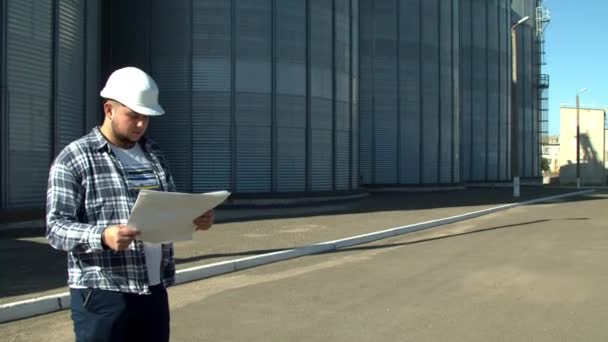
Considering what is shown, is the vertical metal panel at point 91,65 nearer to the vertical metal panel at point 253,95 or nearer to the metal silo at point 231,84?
the metal silo at point 231,84

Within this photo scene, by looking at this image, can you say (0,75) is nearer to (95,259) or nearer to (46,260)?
(46,260)

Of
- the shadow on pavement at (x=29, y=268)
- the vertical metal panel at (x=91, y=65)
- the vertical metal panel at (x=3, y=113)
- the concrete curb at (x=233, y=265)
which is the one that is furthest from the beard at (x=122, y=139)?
the vertical metal panel at (x=91, y=65)

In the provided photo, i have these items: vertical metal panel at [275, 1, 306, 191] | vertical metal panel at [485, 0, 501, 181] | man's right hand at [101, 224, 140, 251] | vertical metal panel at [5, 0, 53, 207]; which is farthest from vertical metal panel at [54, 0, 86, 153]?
vertical metal panel at [485, 0, 501, 181]

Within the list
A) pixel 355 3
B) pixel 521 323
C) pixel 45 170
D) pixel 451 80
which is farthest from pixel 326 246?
pixel 451 80

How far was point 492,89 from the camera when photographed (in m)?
47.9

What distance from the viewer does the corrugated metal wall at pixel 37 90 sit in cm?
1543

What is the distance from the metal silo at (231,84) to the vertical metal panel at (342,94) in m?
1.36

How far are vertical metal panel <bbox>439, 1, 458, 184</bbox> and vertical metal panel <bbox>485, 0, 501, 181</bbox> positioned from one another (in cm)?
1066

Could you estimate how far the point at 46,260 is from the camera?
10.1m

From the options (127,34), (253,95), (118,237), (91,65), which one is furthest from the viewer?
(127,34)

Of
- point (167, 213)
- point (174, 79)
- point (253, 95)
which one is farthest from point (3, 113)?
point (167, 213)

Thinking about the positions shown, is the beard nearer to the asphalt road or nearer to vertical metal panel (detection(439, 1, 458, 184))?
the asphalt road

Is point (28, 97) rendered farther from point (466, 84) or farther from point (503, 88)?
point (503, 88)

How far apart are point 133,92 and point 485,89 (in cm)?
4752
